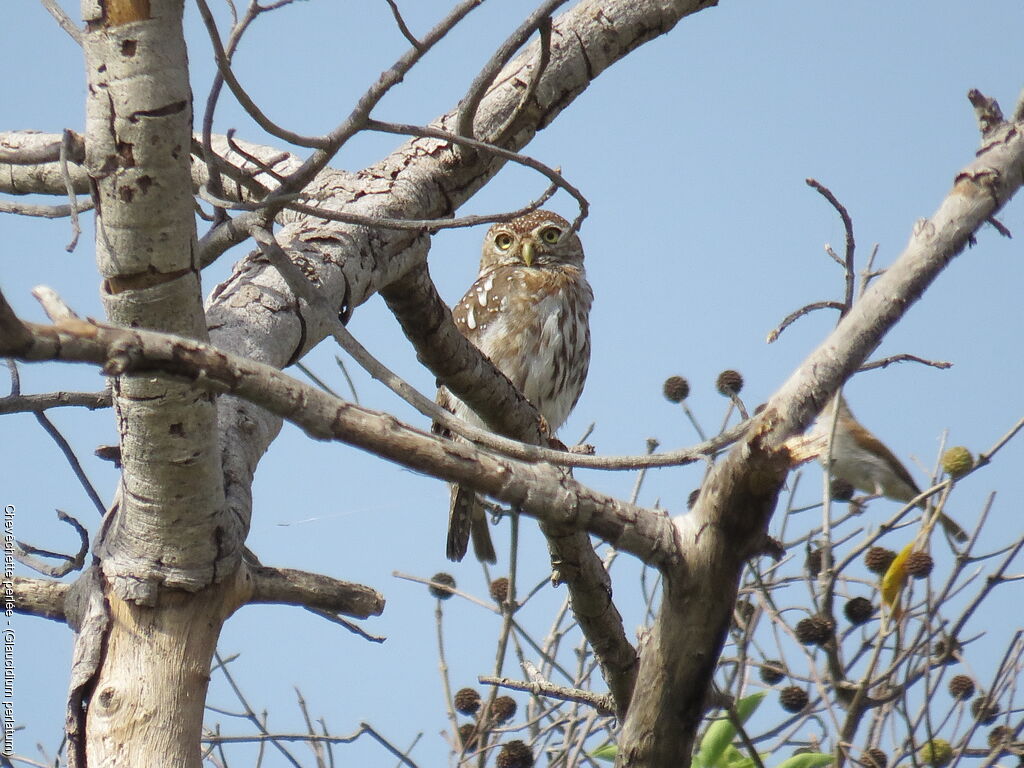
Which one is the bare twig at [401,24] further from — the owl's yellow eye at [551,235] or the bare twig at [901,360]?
the owl's yellow eye at [551,235]

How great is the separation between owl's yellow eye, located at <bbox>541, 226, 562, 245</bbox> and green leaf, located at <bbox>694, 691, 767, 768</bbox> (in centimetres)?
363

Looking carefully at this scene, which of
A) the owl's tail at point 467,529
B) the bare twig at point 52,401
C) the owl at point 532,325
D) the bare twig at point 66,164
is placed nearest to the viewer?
the bare twig at point 66,164

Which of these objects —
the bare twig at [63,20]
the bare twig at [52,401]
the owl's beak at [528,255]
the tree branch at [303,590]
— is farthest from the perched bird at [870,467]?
the bare twig at [63,20]

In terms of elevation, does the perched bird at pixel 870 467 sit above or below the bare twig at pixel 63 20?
above

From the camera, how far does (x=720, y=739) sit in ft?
9.52

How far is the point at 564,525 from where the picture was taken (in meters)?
1.63

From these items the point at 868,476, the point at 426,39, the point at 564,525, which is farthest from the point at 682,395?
the point at 564,525

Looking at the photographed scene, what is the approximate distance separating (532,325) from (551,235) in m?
0.77

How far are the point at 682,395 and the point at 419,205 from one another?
1878 mm

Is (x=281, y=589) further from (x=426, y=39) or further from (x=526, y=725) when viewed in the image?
(x=526, y=725)

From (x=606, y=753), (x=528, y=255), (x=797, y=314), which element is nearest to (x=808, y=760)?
(x=606, y=753)

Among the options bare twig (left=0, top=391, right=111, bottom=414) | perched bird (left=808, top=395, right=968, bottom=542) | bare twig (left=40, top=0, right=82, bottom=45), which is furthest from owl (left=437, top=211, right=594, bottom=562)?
bare twig (left=40, top=0, right=82, bottom=45)

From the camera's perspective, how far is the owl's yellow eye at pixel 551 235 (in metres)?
6.16

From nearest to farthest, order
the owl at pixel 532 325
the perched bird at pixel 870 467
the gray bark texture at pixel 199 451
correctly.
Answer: the gray bark texture at pixel 199 451, the perched bird at pixel 870 467, the owl at pixel 532 325
